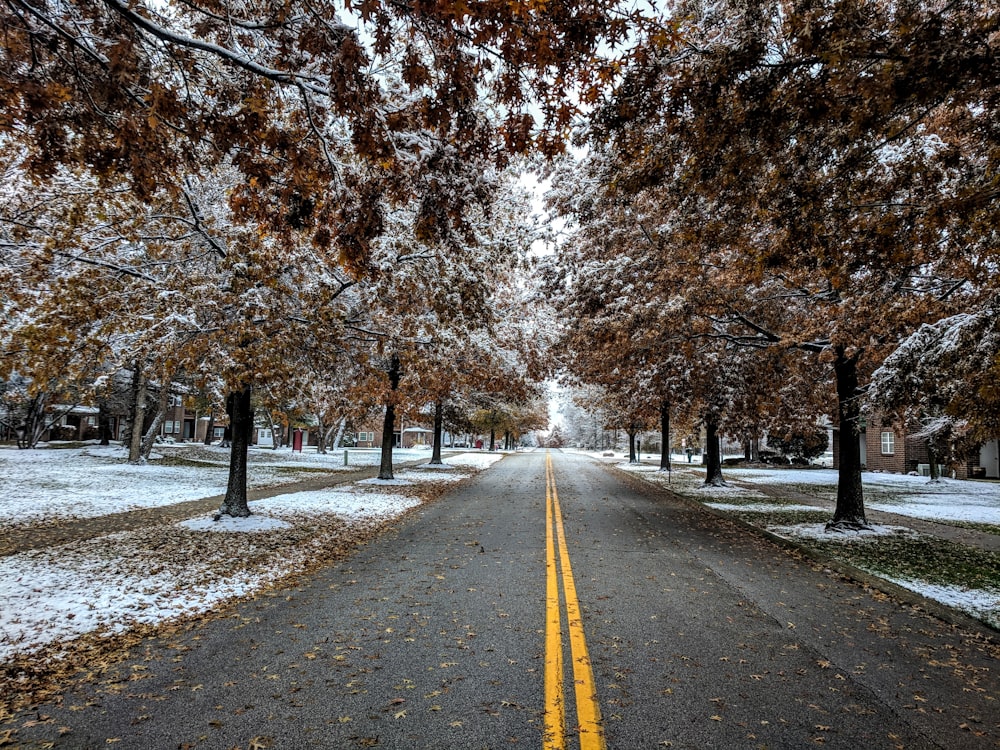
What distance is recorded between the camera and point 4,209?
26.6 feet

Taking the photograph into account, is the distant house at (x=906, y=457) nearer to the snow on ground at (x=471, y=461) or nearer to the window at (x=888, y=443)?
the window at (x=888, y=443)

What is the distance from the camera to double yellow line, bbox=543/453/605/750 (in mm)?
3580

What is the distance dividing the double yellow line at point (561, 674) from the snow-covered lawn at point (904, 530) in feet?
15.1

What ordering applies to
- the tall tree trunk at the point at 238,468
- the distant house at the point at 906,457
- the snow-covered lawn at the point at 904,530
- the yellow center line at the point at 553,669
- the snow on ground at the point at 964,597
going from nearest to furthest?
the yellow center line at the point at 553,669, the snow on ground at the point at 964,597, the snow-covered lawn at the point at 904,530, the tall tree trunk at the point at 238,468, the distant house at the point at 906,457

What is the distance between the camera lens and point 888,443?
115ft

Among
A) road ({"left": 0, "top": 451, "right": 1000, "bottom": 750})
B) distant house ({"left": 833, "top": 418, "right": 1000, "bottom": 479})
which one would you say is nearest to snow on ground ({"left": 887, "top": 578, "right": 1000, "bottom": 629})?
road ({"left": 0, "top": 451, "right": 1000, "bottom": 750})

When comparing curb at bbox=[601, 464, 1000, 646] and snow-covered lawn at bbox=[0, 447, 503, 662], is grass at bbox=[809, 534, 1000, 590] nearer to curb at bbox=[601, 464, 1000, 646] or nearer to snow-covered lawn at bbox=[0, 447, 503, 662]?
curb at bbox=[601, 464, 1000, 646]

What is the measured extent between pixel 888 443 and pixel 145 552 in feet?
130

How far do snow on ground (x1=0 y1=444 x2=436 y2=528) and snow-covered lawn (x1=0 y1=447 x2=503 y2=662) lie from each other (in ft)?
0.15

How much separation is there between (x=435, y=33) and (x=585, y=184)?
6.98 metres

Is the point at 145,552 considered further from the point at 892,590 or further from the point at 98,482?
the point at 98,482

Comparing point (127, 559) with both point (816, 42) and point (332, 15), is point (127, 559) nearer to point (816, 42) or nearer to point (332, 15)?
point (332, 15)

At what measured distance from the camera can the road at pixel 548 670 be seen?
3.67 metres

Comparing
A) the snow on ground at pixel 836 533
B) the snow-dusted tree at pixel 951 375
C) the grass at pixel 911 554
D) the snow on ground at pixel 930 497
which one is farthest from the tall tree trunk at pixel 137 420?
the snow on ground at pixel 930 497
